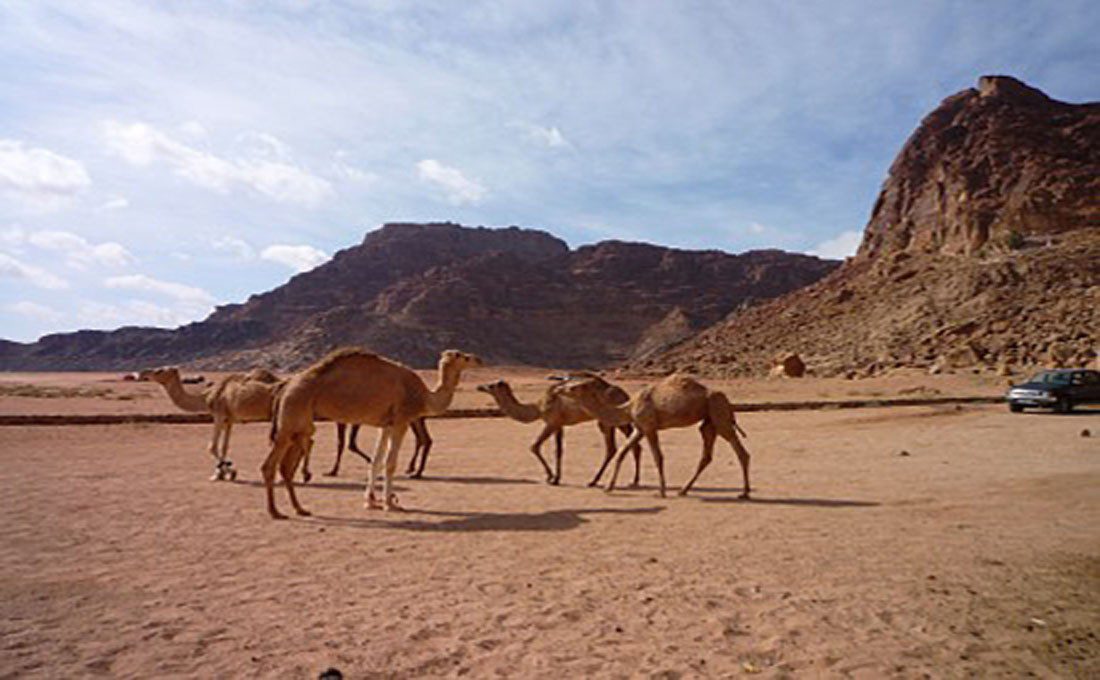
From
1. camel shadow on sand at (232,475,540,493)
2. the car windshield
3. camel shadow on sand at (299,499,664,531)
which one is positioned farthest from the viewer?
the car windshield

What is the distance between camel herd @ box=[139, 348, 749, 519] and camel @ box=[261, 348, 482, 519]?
15 millimetres

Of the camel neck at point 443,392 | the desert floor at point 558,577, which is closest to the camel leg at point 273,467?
the desert floor at point 558,577

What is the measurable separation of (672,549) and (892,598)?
2.57 meters

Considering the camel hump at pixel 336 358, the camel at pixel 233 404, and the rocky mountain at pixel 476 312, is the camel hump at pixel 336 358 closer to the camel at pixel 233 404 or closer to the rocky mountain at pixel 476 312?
the camel at pixel 233 404

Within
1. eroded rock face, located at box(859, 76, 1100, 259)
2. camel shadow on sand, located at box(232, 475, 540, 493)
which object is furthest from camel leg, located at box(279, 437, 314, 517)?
eroded rock face, located at box(859, 76, 1100, 259)

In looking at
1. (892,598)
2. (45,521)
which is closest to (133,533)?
(45,521)

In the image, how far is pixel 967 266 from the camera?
6494 centimetres

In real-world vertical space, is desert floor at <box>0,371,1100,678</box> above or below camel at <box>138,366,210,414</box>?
below

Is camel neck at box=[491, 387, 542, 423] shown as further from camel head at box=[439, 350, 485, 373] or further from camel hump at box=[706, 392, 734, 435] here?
camel hump at box=[706, 392, 734, 435]

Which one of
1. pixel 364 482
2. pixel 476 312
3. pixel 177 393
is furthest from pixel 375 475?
pixel 476 312

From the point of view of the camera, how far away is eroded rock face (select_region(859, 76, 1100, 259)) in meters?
70.6

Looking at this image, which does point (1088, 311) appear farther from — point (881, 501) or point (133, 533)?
point (133, 533)

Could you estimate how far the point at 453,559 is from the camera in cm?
860

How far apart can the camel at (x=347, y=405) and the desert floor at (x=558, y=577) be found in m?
0.69
